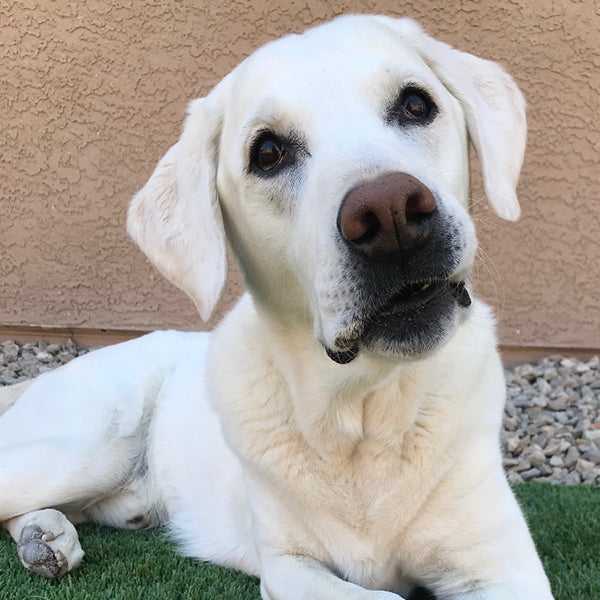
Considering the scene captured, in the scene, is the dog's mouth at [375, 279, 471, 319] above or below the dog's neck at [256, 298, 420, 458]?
above

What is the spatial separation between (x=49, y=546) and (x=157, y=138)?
3.20 m

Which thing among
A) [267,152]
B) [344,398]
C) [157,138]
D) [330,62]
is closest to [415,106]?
[330,62]

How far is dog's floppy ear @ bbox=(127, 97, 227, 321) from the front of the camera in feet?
6.13

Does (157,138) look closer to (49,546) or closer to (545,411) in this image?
(545,411)

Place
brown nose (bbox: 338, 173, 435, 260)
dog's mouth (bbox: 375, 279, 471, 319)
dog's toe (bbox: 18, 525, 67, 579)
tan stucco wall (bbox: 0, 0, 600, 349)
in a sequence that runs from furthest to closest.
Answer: tan stucco wall (bbox: 0, 0, 600, 349)
dog's toe (bbox: 18, 525, 67, 579)
dog's mouth (bbox: 375, 279, 471, 319)
brown nose (bbox: 338, 173, 435, 260)

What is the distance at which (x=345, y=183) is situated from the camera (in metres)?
1.42

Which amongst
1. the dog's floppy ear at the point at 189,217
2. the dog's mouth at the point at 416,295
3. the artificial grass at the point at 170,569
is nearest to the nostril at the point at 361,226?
the dog's mouth at the point at 416,295

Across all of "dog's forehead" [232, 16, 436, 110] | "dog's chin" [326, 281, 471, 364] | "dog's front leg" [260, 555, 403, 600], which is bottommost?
"dog's front leg" [260, 555, 403, 600]

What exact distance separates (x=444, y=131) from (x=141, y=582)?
60.1 inches

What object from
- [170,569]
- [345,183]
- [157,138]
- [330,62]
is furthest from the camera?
[157,138]

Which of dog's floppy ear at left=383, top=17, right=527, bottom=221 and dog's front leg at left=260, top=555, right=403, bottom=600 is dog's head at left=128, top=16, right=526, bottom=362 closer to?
dog's floppy ear at left=383, top=17, right=527, bottom=221

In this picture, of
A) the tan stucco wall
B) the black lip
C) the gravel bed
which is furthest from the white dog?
the tan stucco wall

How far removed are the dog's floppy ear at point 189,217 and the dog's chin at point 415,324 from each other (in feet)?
1.75

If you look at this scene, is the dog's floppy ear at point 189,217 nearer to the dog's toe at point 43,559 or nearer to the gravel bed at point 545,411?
the dog's toe at point 43,559
